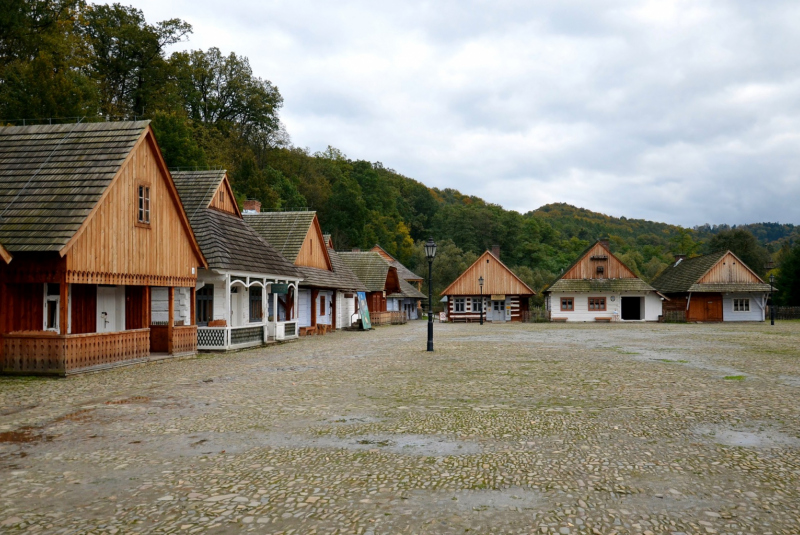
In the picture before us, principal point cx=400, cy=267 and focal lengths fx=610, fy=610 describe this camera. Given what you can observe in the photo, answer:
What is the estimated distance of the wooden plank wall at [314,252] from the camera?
33500 mm

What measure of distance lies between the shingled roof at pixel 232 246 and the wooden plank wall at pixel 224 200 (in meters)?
0.34

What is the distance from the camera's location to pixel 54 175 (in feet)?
54.6

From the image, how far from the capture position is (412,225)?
105m

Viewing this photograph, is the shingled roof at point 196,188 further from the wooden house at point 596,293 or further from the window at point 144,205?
the wooden house at point 596,293

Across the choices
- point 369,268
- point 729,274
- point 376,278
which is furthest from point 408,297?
point 729,274

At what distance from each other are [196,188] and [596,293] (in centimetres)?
3930

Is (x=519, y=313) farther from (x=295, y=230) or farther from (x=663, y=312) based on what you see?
(x=295, y=230)

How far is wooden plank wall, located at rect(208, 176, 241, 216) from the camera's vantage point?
2631 centimetres

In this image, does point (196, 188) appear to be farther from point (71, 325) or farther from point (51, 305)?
point (51, 305)

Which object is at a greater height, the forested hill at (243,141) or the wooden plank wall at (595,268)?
the forested hill at (243,141)

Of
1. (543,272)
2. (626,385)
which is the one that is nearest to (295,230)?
(626,385)

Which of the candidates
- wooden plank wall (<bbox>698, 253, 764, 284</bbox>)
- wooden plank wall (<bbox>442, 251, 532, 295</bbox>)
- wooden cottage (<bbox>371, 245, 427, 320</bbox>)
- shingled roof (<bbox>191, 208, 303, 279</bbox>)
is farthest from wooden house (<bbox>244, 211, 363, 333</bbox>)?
wooden plank wall (<bbox>698, 253, 764, 284</bbox>)

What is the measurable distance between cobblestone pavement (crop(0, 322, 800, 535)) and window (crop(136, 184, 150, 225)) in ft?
18.8

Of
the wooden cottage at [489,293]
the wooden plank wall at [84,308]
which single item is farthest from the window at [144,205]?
the wooden cottage at [489,293]
